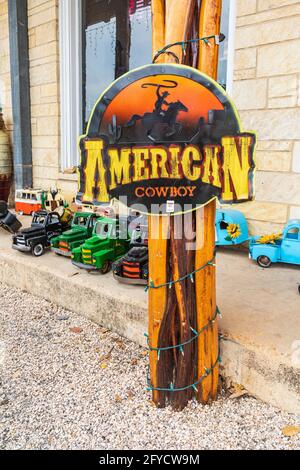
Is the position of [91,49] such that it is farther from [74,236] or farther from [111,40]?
[74,236]

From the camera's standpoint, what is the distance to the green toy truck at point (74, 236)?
135 inches

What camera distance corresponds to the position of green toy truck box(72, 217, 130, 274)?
3013mm

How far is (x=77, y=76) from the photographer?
17.8 ft

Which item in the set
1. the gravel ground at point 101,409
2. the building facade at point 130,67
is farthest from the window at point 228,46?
the gravel ground at point 101,409

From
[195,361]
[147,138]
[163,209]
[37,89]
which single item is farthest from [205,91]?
[37,89]

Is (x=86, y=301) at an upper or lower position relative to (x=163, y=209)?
lower

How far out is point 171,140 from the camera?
1.55 meters

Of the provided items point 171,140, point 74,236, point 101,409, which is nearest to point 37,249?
point 74,236

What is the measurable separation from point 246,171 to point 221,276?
1.52m

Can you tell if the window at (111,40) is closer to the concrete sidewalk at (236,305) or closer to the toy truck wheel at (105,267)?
the concrete sidewalk at (236,305)

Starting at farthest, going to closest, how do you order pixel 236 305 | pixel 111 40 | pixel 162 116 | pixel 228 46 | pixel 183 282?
pixel 111 40 → pixel 228 46 → pixel 236 305 → pixel 183 282 → pixel 162 116

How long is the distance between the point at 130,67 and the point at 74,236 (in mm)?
2953

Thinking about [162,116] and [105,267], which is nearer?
[162,116]
